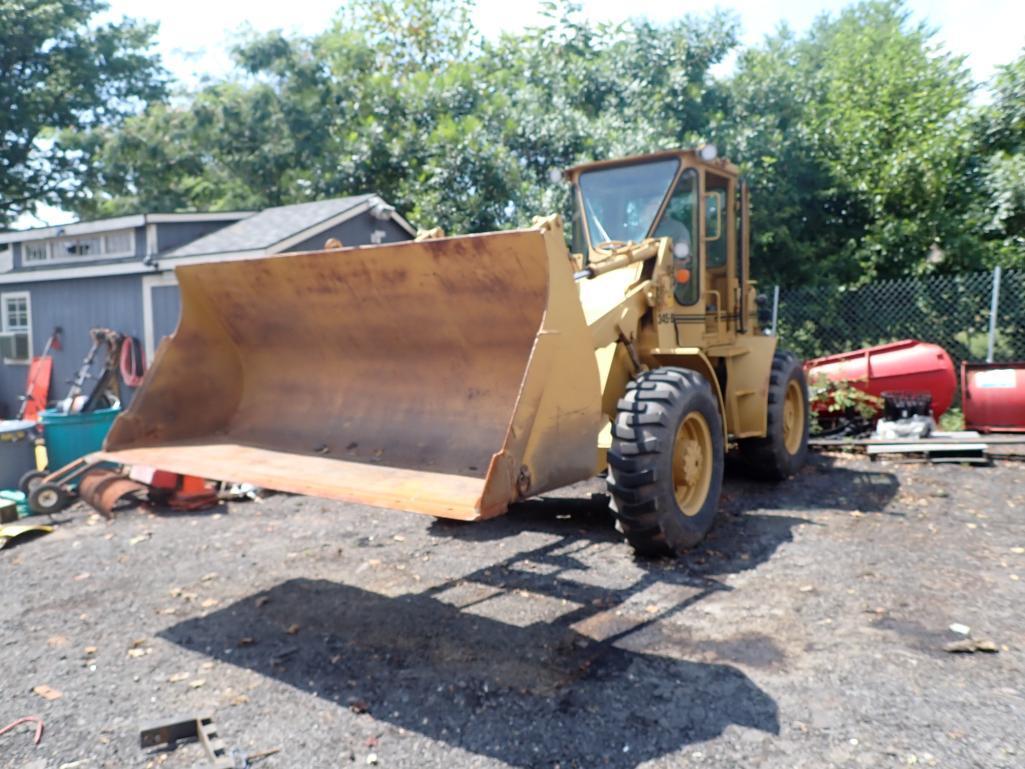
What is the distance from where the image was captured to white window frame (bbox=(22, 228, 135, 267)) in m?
13.6

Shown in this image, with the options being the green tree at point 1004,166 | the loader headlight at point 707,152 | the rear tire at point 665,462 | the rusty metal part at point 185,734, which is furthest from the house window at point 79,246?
the green tree at point 1004,166

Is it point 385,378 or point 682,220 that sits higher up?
point 682,220

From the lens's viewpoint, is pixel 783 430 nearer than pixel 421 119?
Yes

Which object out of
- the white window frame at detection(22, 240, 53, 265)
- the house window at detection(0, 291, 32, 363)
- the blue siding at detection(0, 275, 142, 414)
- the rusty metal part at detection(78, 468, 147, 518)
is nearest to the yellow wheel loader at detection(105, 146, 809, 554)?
the rusty metal part at detection(78, 468, 147, 518)

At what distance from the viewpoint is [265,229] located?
1345 centimetres

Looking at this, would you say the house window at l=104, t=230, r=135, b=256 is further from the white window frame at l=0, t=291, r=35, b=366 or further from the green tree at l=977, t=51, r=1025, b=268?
the green tree at l=977, t=51, r=1025, b=268

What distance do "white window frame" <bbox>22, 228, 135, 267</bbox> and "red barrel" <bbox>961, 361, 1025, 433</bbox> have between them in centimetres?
1182

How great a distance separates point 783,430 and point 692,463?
2410 millimetres

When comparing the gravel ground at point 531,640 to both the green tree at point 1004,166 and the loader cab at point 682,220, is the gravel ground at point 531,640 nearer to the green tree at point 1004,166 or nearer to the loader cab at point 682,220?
the loader cab at point 682,220

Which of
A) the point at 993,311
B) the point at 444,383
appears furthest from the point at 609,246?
the point at 993,311

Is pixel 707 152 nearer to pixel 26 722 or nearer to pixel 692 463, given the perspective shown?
pixel 692 463

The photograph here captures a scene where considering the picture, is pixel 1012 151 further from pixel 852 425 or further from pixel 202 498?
pixel 202 498

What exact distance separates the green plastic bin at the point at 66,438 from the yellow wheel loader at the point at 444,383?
389cm

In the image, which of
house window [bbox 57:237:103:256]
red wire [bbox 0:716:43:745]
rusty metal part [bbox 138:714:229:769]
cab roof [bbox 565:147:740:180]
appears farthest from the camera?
house window [bbox 57:237:103:256]
